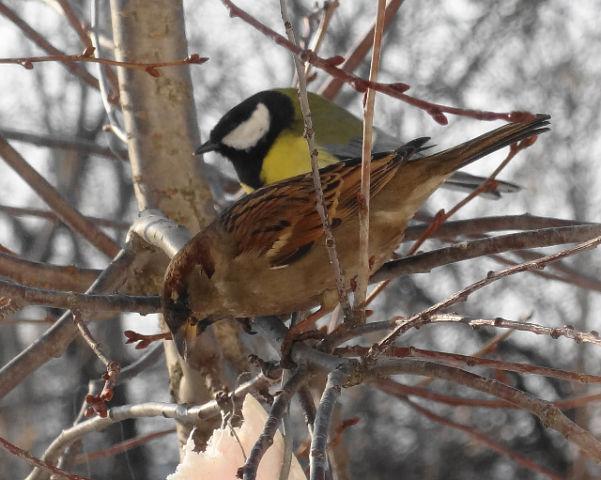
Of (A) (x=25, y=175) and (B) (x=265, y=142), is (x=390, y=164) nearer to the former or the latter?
(A) (x=25, y=175)

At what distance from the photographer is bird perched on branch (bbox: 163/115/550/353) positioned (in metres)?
2.90

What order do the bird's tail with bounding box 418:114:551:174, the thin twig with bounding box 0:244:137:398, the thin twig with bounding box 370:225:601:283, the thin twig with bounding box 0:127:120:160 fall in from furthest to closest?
the thin twig with bounding box 0:127:120:160, the bird's tail with bounding box 418:114:551:174, the thin twig with bounding box 0:244:137:398, the thin twig with bounding box 370:225:601:283

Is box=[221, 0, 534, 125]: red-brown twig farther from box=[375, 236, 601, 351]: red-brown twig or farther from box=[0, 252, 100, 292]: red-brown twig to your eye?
box=[0, 252, 100, 292]: red-brown twig

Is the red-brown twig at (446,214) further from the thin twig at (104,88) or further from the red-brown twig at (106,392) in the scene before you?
the thin twig at (104,88)

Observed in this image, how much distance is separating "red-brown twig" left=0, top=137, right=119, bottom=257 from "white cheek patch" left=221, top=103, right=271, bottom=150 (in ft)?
4.34

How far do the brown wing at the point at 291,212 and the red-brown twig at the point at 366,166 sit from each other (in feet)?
3.16

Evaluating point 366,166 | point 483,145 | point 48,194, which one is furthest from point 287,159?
point 366,166

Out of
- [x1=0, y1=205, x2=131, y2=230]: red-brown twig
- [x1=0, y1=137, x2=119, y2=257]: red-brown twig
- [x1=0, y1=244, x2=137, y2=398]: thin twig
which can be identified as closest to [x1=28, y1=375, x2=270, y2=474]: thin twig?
[x1=0, y1=244, x2=137, y2=398]: thin twig

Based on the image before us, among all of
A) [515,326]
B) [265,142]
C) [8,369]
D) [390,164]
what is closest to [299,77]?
[515,326]

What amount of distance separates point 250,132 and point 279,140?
15 centimetres

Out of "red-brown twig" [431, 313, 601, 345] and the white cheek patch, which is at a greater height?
the white cheek patch

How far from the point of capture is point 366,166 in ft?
6.35

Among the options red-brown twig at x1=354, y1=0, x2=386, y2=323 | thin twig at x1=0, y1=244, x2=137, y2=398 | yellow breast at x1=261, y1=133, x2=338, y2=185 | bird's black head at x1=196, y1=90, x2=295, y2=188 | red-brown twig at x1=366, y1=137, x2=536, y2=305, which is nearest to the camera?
red-brown twig at x1=354, y1=0, x2=386, y2=323

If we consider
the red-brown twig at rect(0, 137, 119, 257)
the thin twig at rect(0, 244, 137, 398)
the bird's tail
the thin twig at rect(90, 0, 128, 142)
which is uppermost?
the thin twig at rect(90, 0, 128, 142)
